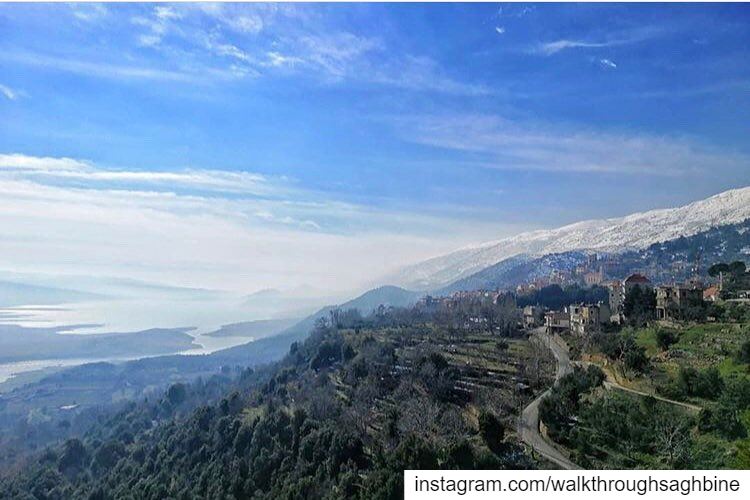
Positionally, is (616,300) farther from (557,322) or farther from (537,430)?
(537,430)

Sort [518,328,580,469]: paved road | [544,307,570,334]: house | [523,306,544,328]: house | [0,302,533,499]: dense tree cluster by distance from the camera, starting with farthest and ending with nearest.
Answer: [523,306,544,328]: house → [544,307,570,334]: house → [0,302,533,499]: dense tree cluster → [518,328,580,469]: paved road

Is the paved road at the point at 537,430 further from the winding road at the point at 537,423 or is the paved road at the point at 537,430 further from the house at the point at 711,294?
the house at the point at 711,294

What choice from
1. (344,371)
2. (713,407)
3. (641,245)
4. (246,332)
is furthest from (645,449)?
(246,332)

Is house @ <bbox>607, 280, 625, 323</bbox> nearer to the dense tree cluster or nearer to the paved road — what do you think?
the paved road

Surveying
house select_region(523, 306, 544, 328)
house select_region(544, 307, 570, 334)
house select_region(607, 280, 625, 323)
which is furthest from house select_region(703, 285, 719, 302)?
house select_region(523, 306, 544, 328)

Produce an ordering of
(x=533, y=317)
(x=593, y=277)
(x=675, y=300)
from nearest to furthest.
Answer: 1. (x=675, y=300)
2. (x=533, y=317)
3. (x=593, y=277)

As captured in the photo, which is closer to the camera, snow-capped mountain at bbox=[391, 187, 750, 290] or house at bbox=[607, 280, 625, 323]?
house at bbox=[607, 280, 625, 323]

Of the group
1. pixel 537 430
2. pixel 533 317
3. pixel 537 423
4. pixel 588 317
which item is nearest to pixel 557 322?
pixel 588 317
